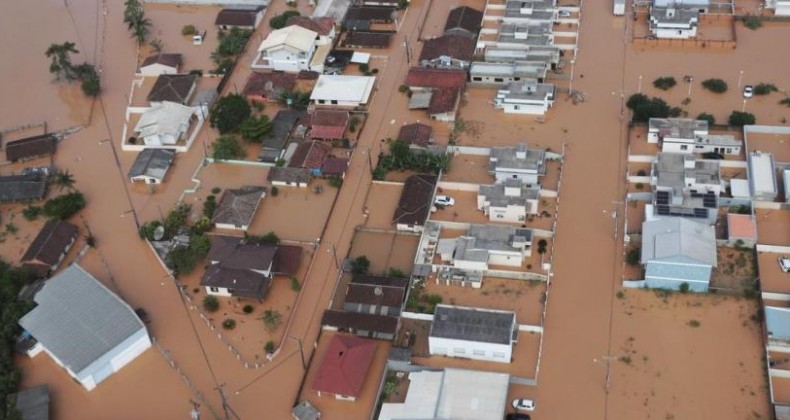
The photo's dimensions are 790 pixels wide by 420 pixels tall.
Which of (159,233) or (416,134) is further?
(416,134)

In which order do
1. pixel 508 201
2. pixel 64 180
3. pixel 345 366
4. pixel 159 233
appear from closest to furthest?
pixel 345 366
pixel 508 201
pixel 159 233
pixel 64 180

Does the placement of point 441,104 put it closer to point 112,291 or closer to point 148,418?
point 112,291

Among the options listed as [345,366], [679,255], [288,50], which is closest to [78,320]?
[345,366]

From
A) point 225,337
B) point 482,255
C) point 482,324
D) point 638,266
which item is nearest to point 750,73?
point 638,266

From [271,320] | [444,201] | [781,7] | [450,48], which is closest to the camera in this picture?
[271,320]

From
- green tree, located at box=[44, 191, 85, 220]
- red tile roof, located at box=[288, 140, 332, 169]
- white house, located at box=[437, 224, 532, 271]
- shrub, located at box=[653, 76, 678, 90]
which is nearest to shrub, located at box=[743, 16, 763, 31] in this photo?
shrub, located at box=[653, 76, 678, 90]

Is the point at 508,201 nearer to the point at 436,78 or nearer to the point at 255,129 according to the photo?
the point at 436,78
